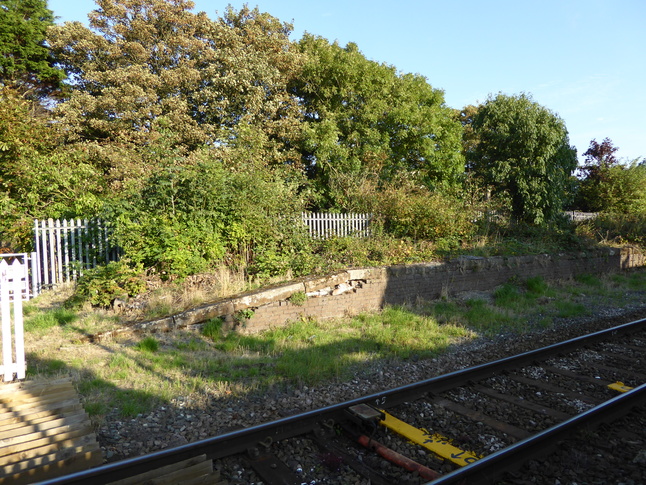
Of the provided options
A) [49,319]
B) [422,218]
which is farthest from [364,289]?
[49,319]

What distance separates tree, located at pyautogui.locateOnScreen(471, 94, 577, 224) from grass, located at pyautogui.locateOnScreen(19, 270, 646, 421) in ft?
24.1

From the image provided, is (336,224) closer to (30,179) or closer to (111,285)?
(111,285)

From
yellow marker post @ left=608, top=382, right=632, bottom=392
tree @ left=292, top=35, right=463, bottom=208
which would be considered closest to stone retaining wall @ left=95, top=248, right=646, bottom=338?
yellow marker post @ left=608, top=382, right=632, bottom=392

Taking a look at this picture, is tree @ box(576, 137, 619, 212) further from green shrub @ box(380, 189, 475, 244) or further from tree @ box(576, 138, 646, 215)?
green shrub @ box(380, 189, 475, 244)

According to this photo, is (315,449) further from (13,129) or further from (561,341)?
(13,129)

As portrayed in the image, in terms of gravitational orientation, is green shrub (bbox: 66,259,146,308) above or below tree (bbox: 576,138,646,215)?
below

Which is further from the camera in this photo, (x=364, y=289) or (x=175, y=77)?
(x=175, y=77)

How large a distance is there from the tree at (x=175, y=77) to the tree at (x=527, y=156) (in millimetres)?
8182

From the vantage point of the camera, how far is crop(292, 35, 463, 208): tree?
18.2 meters

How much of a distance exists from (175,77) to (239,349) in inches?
574

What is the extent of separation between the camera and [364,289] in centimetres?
896

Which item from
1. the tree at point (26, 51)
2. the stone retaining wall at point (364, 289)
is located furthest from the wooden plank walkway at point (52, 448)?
the tree at point (26, 51)

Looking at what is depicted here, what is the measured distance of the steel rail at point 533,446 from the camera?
3.07m

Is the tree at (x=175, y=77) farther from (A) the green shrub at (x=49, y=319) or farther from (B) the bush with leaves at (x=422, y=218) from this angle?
(A) the green shrub at (x=49, y=319)
